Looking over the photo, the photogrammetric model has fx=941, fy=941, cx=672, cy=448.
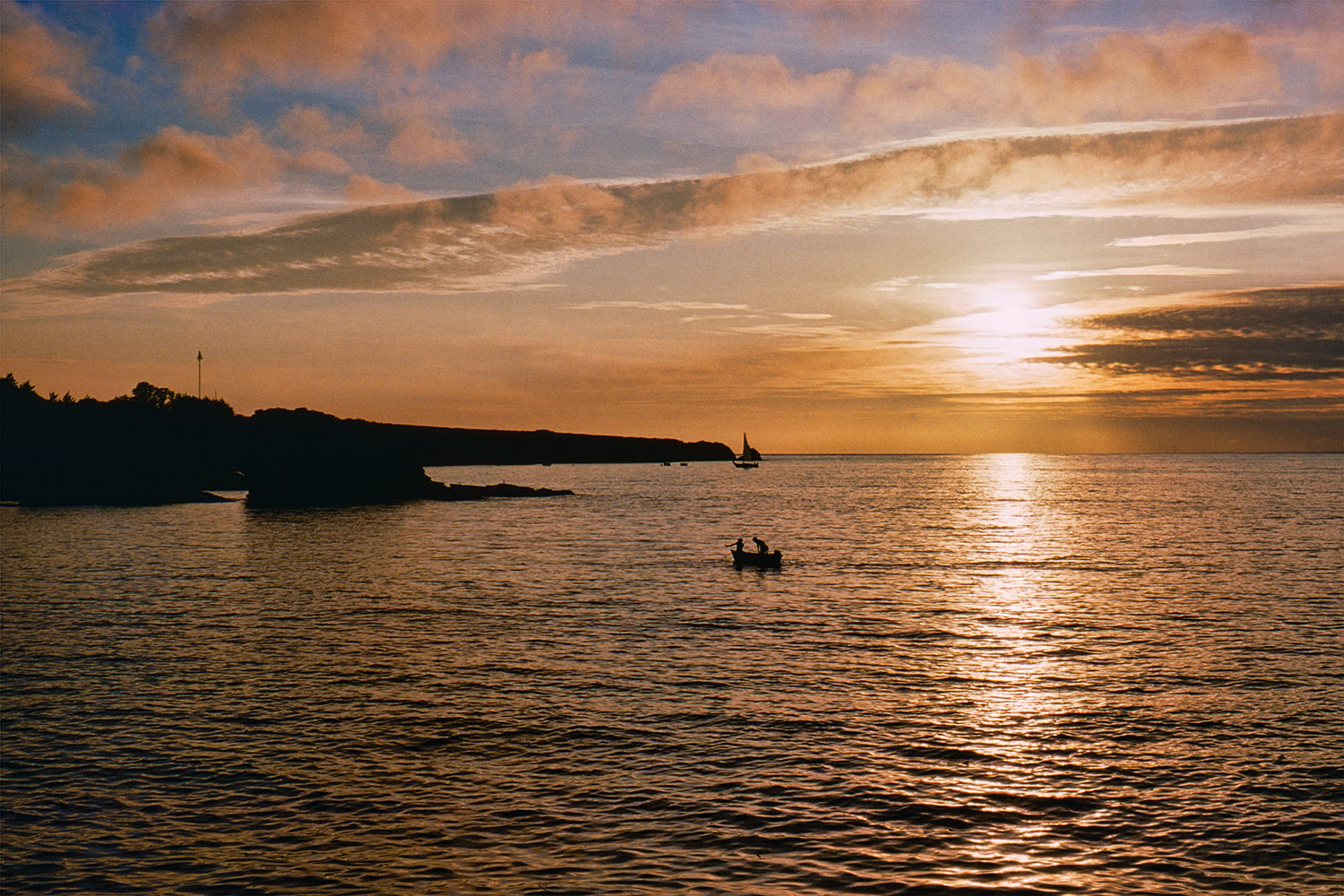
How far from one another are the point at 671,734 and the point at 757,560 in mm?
42637

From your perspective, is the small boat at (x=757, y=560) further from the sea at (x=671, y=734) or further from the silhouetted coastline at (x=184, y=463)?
the silhouetted coastline at (x=184, y=463)

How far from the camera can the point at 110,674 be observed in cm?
3556

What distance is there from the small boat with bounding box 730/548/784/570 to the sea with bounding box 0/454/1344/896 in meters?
3.83

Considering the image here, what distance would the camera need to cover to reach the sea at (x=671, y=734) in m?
19.2

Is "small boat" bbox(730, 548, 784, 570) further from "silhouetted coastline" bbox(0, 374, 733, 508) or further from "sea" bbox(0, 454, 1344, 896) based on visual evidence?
"silhouetted coastline" bbox(0, 374, 733, 508)

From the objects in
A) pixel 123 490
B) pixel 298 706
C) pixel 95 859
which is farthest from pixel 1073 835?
pixel 123 490

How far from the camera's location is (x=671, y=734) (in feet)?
91.6

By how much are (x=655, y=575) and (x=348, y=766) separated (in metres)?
42.5

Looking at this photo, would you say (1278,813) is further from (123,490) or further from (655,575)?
(123,490)

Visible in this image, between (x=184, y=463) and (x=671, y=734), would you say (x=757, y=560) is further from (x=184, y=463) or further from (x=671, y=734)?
(x=184, y=463)

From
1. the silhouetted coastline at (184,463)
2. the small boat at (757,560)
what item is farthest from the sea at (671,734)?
the silhouetted coastline at (184,463)

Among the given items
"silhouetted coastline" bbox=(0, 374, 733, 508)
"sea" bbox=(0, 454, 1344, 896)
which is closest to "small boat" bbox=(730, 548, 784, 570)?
"sea" bbox=(0, 454, 1344, 896)

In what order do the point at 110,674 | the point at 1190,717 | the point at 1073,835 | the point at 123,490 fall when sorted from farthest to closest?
the point at 123,490
the point at 110,674
the point at 1190,717
the point at 1073,835

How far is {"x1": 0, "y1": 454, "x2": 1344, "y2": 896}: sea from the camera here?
1925 centimetres
